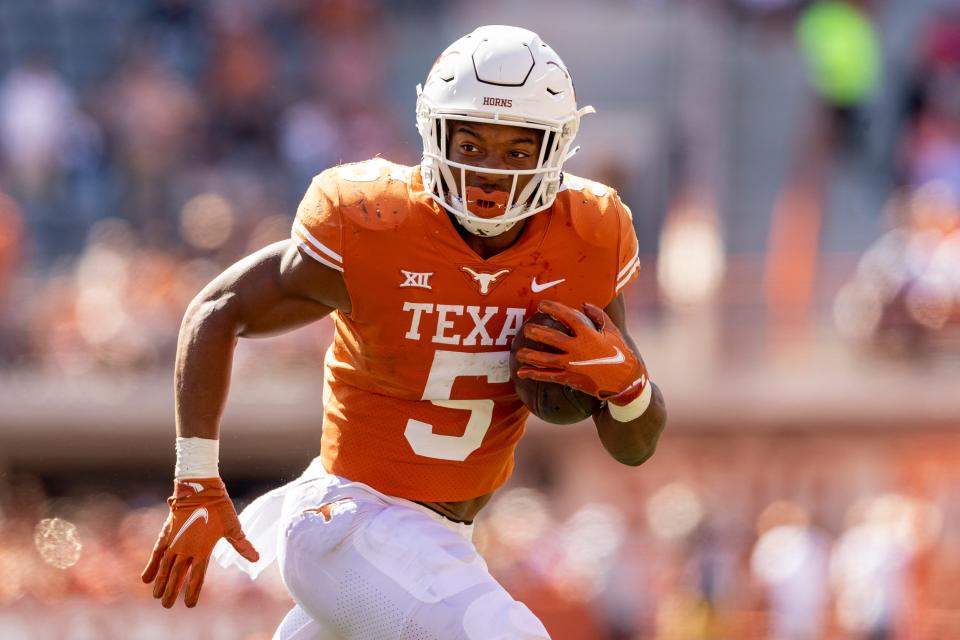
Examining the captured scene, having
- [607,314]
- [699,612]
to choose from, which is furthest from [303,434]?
[607,314]

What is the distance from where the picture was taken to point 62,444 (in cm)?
1063

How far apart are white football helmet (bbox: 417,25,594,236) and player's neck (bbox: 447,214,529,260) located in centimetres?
2

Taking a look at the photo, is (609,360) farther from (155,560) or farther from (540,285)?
(155,560)

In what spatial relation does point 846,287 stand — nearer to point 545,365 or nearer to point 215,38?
point 215,38

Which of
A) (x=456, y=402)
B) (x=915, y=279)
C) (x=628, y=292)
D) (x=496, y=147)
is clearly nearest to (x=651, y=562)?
(x=628, y=292)

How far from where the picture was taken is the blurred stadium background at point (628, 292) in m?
8.93

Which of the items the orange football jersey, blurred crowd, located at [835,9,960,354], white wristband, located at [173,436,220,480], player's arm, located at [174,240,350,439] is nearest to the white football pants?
the orange football jersey

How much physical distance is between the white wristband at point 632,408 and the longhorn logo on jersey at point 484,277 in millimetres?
397

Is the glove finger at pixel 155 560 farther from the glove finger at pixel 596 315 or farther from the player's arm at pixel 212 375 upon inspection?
the glove finger at pixel 596 315

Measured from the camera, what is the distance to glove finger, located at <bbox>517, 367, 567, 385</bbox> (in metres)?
3.68

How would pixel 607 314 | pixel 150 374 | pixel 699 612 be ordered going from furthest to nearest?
pixel 150 374
pixel 699 612
pixel 607 314

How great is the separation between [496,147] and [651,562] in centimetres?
585

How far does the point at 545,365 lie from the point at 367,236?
0.50 metres

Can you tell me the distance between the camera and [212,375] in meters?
3.81
